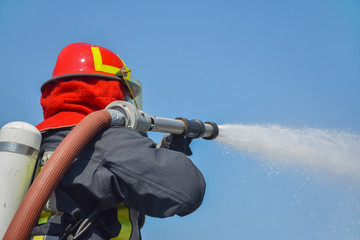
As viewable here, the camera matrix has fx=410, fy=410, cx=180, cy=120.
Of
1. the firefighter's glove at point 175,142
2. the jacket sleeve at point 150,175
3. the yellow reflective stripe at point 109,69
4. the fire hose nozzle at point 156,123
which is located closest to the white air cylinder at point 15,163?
the jacket sleeve at point 150,175

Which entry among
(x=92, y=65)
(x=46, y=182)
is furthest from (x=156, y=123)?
(x=46, y=182)

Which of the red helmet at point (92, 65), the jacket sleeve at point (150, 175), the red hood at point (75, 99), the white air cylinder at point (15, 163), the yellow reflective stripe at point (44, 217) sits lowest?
the yellow reflective stripe at point (44, 217)

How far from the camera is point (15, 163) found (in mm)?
2984

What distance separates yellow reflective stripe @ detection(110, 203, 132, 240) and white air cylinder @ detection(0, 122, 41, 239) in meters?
0.77

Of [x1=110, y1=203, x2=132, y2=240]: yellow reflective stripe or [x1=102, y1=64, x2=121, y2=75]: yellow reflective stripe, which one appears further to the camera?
[x1=102, y1=64, x2=121, y2=75]: yellow reflective stripe

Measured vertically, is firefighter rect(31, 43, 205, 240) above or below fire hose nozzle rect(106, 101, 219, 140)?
below

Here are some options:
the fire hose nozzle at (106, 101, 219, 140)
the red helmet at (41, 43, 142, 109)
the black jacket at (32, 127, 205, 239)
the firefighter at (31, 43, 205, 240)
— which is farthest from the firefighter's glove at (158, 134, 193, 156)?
the black jacket at (32, 127, 205, 239)

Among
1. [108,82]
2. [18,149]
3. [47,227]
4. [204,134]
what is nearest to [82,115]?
[108,82]

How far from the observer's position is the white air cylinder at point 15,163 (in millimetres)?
2910

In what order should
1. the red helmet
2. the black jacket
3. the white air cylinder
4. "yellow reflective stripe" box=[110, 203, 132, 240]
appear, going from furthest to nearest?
the red helmet → "yellow reflective stripe" box=[110, 203, 132, 240] → the black jacket → the white air cylinder

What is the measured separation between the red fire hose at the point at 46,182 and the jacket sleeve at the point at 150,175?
0.78 feet

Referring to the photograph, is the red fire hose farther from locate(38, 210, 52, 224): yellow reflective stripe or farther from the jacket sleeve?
locate(38, 210, 52, 224): yellow reflective stripe

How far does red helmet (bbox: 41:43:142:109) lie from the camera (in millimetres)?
4078

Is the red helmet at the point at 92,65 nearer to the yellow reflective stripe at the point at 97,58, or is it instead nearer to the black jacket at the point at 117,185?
the yellow reflective stripe at the point at 97,58
